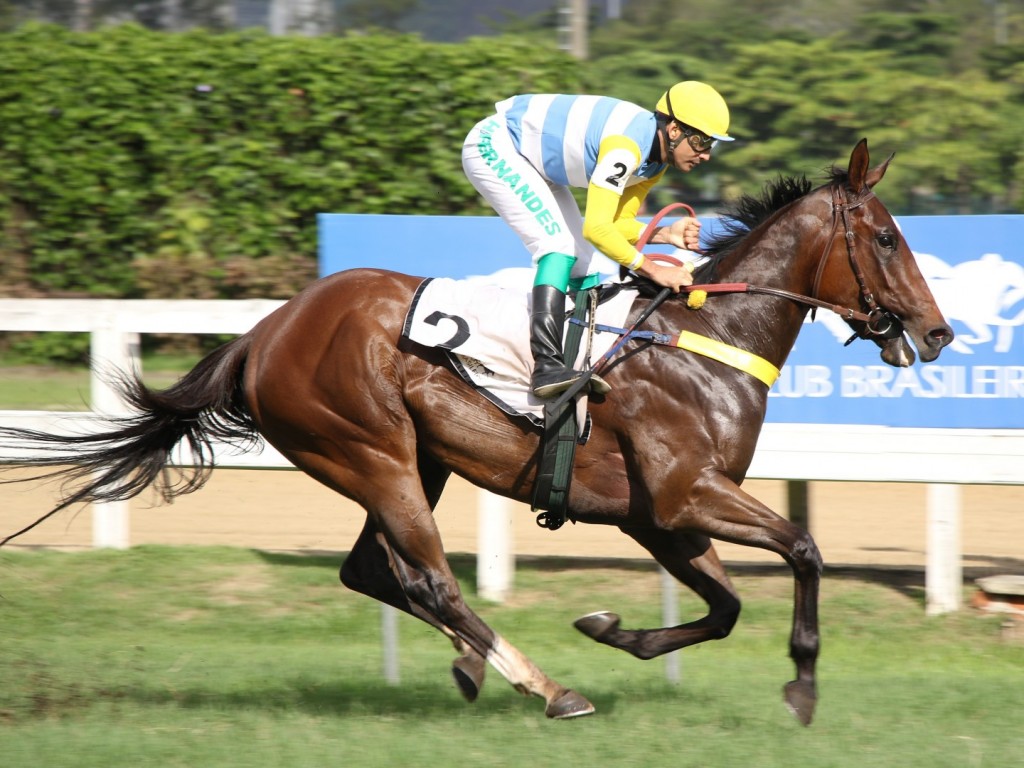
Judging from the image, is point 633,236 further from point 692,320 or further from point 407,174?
point 407,174

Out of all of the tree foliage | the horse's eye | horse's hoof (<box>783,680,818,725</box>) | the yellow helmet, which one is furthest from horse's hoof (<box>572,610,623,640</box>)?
the tree foliage

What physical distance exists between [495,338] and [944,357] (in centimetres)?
321

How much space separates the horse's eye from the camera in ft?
14.8

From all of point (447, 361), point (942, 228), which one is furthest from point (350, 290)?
point (942, 228)

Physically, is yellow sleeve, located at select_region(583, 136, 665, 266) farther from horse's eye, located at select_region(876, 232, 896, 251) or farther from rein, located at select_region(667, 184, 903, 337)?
horse's eye, located at select_region(876, 232, 896, 251)

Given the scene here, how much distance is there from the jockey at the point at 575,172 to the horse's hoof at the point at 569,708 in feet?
3.43

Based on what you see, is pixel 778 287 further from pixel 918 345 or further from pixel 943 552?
pixel 943 552

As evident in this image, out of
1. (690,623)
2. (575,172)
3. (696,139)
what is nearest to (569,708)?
(690,623)

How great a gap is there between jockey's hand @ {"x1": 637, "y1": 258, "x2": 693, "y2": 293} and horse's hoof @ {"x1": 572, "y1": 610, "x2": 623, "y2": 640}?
118cm

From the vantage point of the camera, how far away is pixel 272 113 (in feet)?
34.7

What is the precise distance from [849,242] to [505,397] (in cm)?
131

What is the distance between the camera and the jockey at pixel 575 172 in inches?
173

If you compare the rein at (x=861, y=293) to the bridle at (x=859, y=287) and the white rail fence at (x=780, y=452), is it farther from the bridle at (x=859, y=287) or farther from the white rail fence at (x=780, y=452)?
the white rail fence at (x=780, y=452)

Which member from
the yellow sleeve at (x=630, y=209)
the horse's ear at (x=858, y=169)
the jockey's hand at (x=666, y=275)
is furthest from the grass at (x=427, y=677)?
the horse's ear at (x=858, y=169)
